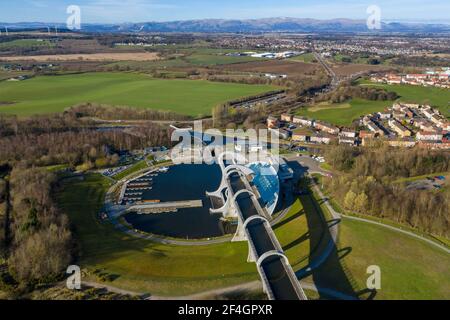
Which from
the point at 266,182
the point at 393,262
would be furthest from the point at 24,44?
the point at 393,262

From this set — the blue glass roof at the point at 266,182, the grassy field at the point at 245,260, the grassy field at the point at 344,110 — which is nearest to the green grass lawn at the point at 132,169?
the grassy field at the point at 245,260

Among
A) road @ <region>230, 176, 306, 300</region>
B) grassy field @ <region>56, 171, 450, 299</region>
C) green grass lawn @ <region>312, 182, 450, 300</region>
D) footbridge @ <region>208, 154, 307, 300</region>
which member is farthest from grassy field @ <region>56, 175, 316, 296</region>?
green grass lawn @ <region>312, 182, 450, 300</region>

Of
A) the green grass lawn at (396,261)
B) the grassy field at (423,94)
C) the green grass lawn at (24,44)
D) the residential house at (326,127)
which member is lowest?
the green grass lawn at (396,261)

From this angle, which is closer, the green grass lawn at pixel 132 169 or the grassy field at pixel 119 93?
→ the green grass lawn at pixel 132 169

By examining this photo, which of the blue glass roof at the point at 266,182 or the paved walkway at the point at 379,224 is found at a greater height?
the blue glass roof at the point at 266,182

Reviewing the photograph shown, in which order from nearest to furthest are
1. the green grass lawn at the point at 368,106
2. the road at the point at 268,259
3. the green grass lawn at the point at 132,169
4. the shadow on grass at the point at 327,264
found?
the road at the point at 268,259
the shadow on grass at the point at 327,264
the green grass lawn at the point at 132,169
the green grass lawn at the point at 368,106

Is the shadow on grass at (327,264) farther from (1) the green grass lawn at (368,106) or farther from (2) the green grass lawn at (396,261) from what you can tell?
(1) the green grass lawn at (368,106)

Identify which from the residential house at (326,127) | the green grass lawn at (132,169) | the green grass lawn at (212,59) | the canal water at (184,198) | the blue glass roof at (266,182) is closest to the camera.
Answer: the canal water at (184,198)
